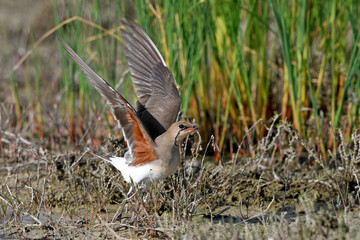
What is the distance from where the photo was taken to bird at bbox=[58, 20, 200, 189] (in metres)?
3.21

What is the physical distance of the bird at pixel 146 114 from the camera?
126 inches

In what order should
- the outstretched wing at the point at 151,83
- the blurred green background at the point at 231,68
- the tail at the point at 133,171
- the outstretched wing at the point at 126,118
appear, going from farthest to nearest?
the blurred green background at the point at 231,68
the outstretched wing at the point at 151,83
the tail at the point at 133,171
the outstretched wing at the point at 126,118

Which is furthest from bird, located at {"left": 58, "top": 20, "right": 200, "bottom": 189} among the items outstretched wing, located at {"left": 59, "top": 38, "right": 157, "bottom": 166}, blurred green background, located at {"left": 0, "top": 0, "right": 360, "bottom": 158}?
blurred green background, located at {"left": 0, "top": 0, "right": 360, "bottom": 158}

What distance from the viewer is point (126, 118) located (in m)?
3.34

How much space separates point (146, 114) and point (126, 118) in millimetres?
432

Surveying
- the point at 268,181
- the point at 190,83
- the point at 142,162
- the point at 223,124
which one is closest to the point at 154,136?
the point at 142,162

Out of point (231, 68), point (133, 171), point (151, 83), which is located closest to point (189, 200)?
point (133, 171)

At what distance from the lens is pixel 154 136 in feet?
12.2

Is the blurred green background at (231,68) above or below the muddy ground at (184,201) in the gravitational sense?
above

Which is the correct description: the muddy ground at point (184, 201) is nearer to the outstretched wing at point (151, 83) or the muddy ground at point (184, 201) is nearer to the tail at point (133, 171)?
the tail at point (133, 171)

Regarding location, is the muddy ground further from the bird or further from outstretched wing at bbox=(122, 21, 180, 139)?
outstretched wing at bbox=(122, 21, 180, 139)

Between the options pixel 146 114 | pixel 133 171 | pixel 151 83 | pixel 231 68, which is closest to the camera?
pixel 133 171

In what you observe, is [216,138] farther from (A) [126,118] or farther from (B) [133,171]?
(A) [126,118]

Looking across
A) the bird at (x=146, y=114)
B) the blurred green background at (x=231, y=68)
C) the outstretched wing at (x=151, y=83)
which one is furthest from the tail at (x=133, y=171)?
the blurred green background at (x=231, y=68)
